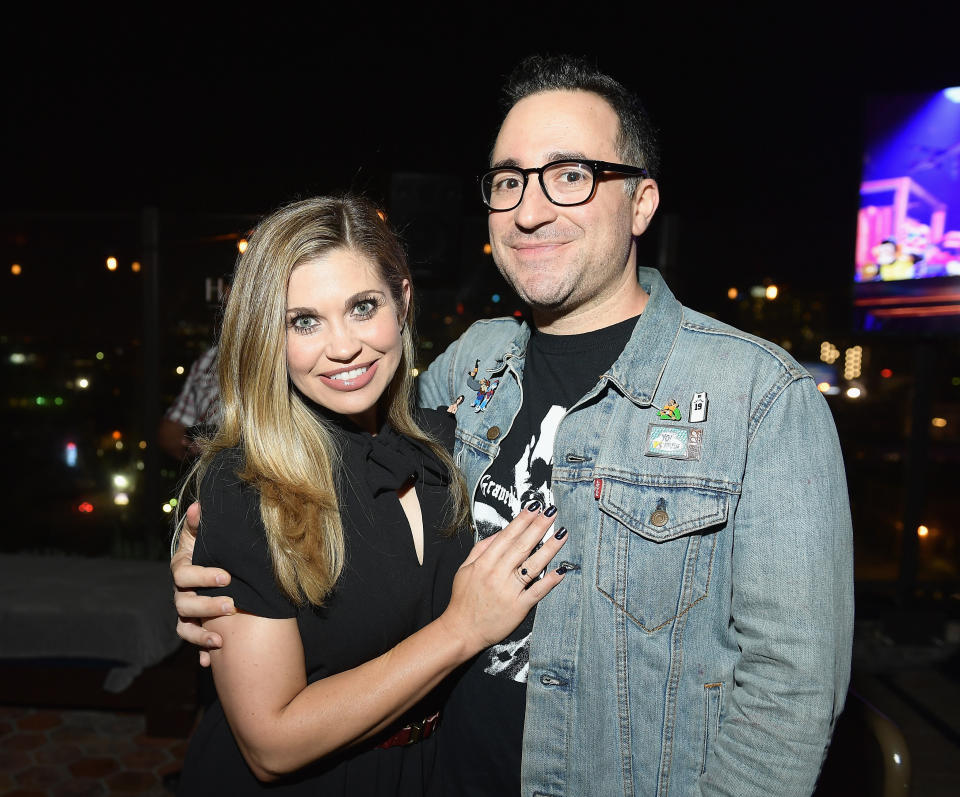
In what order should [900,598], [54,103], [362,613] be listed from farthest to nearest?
[900,598]
[54,103]
[362,613]

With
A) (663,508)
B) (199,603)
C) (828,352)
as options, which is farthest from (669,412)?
(828,352)

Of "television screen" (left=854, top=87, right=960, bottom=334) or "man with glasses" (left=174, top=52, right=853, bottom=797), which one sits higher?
"television screen" (left=854, top=87, right=960, bottom=334)

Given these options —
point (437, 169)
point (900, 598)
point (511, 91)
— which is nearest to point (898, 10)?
point (437, 169)

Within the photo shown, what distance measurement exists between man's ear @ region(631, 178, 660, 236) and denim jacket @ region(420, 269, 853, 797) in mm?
242

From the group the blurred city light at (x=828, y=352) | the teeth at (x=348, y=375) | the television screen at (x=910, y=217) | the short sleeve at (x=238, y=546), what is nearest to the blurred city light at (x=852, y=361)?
the blurred city light at (x=828, y=352)

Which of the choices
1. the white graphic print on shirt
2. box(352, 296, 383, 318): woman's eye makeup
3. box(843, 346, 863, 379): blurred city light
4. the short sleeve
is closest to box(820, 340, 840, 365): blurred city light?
box(843, 346, 863, 379): blurred city light

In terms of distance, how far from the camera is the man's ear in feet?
5.42

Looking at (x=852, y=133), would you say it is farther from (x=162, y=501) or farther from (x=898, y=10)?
(x=162, y=501)

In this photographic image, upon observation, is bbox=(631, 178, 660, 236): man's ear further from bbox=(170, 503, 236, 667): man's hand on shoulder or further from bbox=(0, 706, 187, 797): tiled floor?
bbox=(0, 706, 187, 797): tiled floor

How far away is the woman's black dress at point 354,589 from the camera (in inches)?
52.1

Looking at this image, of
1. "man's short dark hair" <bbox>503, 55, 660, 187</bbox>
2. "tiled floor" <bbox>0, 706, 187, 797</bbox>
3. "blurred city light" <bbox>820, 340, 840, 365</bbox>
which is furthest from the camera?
"blurred city light" <bbox>820, 340, 840, 365</bbox>

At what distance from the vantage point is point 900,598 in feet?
16.3

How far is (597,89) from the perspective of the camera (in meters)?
1.58

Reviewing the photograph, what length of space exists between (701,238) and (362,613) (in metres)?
4.62
